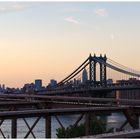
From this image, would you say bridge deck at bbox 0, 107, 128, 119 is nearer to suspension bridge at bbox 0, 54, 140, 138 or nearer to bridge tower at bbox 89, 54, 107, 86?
suspension bridge at bbox 0, 54, 140, 138

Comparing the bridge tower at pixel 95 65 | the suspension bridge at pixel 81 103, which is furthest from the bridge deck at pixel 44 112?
the bridge tower at pixel 95 65

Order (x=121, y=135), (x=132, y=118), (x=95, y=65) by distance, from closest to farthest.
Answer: (x=121, y=135)
(x=132, y=118)
(x=95, y=65)

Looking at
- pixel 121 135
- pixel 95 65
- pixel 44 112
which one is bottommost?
pixel 121 135

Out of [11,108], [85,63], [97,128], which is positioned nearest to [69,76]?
[85,63]

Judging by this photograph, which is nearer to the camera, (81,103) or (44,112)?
(44,112)

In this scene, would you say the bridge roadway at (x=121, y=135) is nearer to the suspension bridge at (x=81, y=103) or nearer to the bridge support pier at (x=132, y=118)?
the suspension bridge at (x=81, y=103)

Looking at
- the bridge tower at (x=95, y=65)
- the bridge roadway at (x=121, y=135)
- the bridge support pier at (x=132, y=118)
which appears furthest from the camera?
the bridge tower at (x=95, y=65)

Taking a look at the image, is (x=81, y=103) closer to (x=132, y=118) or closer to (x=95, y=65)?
(x=132, y=118)

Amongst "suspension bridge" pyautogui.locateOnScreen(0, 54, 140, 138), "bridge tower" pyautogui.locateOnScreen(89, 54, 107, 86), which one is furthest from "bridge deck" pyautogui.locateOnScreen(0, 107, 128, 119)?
"bridge tower" pyautogui.locateOnScreen(89, 54, 107, 86)

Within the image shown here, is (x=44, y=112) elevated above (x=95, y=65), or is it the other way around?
(x=95, y=65)

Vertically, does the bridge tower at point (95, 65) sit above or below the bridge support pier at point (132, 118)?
above

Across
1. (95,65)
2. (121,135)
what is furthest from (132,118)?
(95,65)

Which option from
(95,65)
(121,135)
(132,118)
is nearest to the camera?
(121,135)

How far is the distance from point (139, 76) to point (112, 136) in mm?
65365
